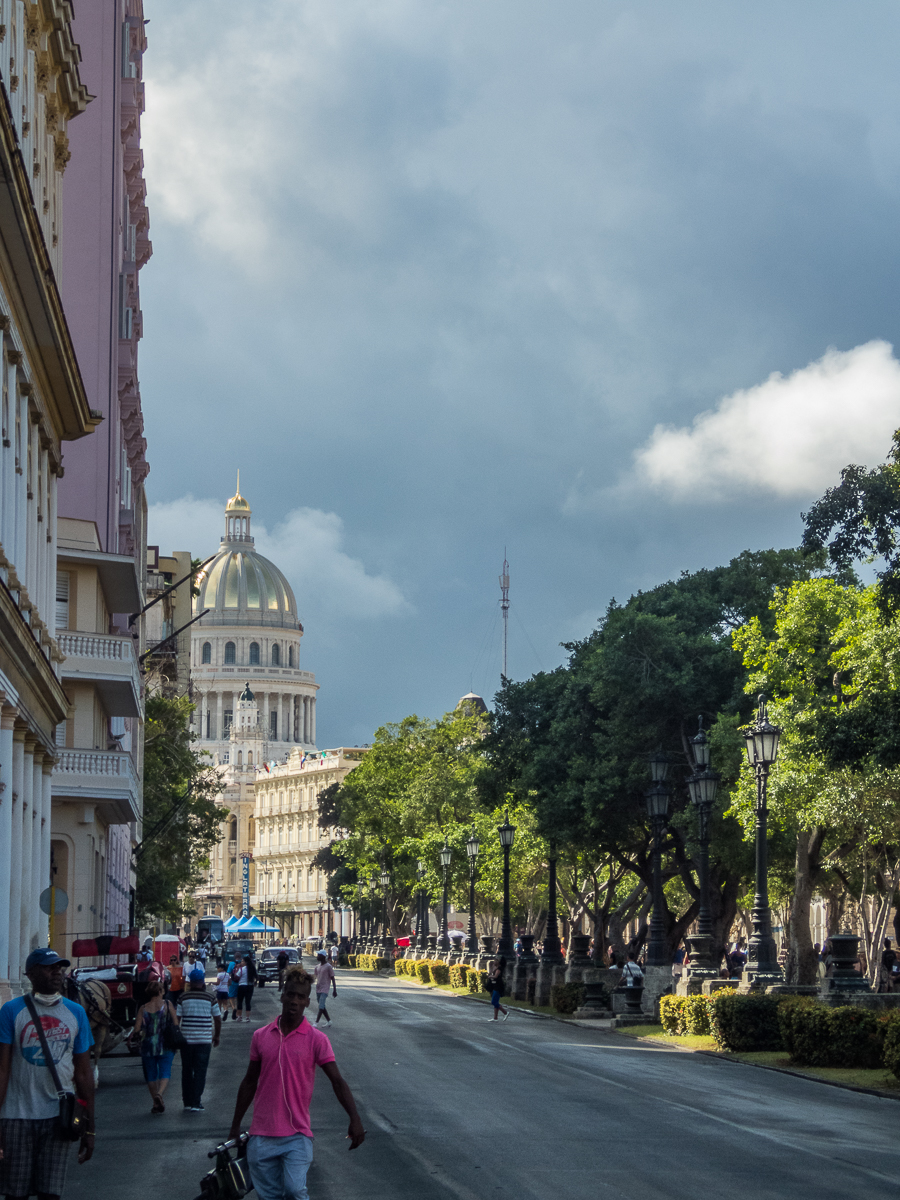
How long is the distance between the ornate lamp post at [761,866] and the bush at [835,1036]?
4.28 meters

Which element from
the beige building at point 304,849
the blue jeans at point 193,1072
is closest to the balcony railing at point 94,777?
the blue jeans at point 193,1072

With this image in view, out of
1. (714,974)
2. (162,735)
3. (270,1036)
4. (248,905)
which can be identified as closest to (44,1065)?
(270,1036)

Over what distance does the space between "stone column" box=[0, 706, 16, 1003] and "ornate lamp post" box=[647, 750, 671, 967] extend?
1680 cm

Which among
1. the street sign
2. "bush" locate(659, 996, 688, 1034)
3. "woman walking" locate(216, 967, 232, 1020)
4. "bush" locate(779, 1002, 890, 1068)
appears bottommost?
"woman walking" locate(216, 967, 232, 1020)

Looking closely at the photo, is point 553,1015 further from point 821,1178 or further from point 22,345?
point 821,1178

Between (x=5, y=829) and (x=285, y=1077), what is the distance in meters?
13.9

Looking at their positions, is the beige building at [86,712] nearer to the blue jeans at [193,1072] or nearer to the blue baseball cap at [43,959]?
the blue jeans at [193,1072]

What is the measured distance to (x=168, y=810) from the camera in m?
63.0

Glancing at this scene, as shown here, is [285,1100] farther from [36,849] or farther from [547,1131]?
[36,849]

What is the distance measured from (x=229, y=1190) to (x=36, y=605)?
19.1m

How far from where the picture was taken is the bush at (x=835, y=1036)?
24125 mm

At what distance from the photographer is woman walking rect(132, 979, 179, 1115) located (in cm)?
1992

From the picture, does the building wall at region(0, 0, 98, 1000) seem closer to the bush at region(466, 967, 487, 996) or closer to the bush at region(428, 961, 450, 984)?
the bush at region(466, 967, 487, 996)

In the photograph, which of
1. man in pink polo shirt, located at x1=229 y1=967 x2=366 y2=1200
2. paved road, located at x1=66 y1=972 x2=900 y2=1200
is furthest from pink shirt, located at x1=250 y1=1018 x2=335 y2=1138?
paved road, located at x1=66 y1=972 x2=900 y2=1200
